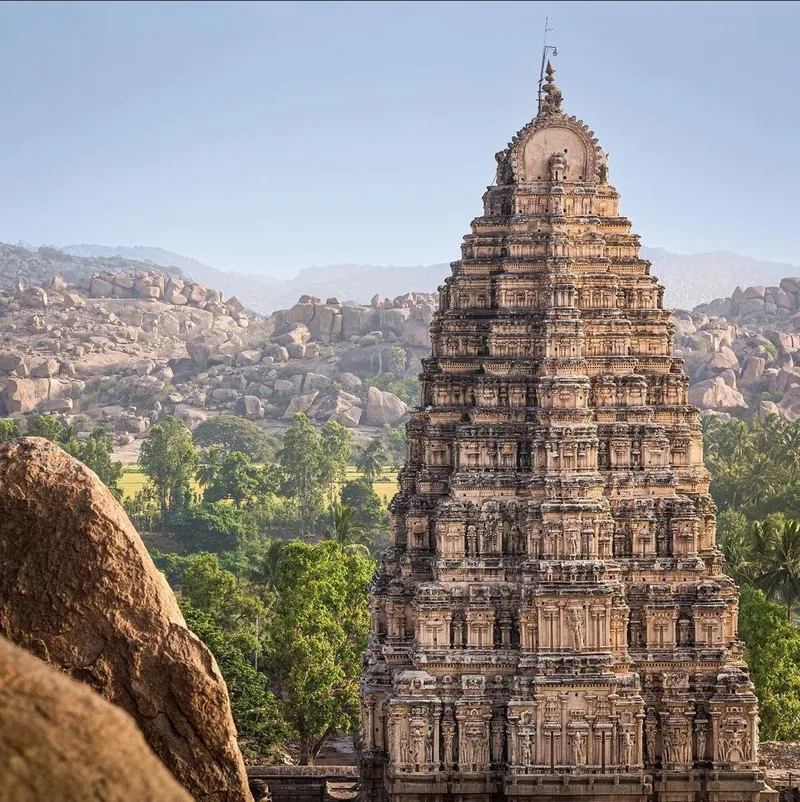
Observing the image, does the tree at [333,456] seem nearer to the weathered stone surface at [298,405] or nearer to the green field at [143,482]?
the green field at [143,482]

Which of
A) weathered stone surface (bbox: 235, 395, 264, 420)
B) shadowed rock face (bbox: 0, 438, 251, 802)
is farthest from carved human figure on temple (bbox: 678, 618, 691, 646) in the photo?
weathered stone surface (bbox: 235, 395, 264, 420)

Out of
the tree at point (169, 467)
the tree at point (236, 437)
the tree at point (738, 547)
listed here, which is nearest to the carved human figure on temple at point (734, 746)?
the tree at point (738, 547)

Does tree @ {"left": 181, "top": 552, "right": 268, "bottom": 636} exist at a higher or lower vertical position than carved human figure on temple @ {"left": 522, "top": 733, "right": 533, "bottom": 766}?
higher

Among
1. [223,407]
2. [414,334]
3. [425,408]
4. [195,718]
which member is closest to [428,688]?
[425,408]

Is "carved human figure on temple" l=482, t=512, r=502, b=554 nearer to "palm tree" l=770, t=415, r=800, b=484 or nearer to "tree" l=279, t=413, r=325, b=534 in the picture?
"palm tree" l=770, t=415, r=800, b=484

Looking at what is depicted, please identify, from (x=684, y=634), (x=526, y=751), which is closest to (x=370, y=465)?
(x=684, y=634)

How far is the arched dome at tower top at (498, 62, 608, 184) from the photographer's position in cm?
3334

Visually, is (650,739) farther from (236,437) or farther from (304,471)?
(236,437)

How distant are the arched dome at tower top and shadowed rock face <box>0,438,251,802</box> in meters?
19.4

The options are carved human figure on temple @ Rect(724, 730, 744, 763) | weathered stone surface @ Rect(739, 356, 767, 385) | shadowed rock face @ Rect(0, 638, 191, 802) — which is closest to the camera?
shadowed rock face @ Rect(0, 638, 191, 802)

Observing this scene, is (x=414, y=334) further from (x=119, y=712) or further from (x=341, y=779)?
(x=119, y=712)

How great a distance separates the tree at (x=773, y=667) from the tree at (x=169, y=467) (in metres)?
54.6

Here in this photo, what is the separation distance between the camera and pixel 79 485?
1619 cm

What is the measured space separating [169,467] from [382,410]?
45974 millimetres
